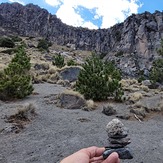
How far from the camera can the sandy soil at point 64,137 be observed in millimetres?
9188

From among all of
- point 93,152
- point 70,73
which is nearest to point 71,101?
point 70,73

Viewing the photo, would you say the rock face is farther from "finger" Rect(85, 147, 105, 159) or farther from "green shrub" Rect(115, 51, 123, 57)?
"finger" Rect(85, 147, 105, 159)

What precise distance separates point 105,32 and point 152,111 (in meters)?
99.1

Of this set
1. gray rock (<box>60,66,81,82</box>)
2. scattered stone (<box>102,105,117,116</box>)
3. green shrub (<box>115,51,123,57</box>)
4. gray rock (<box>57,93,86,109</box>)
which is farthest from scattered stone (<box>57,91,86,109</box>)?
green shrub (<box>115,51,123,57</box>)

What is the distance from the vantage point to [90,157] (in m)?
1.96

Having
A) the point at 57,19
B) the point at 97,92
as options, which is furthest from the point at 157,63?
the point at 57,19

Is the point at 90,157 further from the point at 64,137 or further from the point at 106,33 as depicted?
the point at 106,33

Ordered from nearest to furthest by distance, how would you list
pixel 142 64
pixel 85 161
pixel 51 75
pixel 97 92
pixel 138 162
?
1. pixel 85 161
2. pixel 138 162
3. pixel 97 92
4. pixel 51 75
5. pixel 142 64

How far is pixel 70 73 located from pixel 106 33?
85.0m

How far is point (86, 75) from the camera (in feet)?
70.1

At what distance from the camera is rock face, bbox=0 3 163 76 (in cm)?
8769

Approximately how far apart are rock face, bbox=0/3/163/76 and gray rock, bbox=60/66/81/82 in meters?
45.5

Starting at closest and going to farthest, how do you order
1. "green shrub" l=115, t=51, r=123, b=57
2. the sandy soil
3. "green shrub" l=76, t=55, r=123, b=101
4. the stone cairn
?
the stone cairn → the sandy soil → "green shrub" l=76, t=55, r=123, b=101 → "green shrub" l=115, t=51, r=123, b=57

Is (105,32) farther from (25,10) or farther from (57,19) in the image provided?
(25,10)
